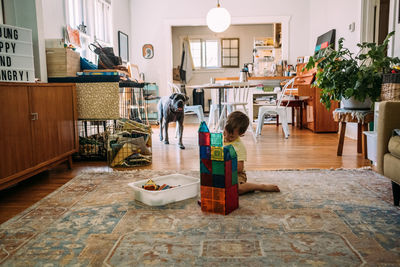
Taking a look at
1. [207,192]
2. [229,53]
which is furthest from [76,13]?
[229,53]

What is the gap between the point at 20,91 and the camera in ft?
7.18

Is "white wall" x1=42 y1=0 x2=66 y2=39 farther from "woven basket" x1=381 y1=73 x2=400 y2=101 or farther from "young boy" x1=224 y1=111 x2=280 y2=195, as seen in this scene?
"woven basket" x1=381 y1=73 x2=400 y2=101

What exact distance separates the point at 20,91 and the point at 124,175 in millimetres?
940

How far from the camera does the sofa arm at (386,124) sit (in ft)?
6.24

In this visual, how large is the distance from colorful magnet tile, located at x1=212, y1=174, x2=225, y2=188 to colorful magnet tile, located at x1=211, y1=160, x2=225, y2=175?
18 mm

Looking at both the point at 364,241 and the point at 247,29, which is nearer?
the point at 364,241

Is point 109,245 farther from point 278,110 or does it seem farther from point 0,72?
point 278,110

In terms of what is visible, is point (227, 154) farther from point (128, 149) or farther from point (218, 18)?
point (218, 18)

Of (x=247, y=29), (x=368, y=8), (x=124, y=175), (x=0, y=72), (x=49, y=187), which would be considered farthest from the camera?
(x=247, y=29)

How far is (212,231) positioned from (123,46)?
5.45 m

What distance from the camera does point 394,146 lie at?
179 cm

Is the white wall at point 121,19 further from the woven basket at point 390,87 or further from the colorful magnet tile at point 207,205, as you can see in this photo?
the colorful magnet tile at point 207,205

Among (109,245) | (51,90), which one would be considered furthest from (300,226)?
(51,90)

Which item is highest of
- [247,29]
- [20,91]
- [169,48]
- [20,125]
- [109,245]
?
[247,29]
